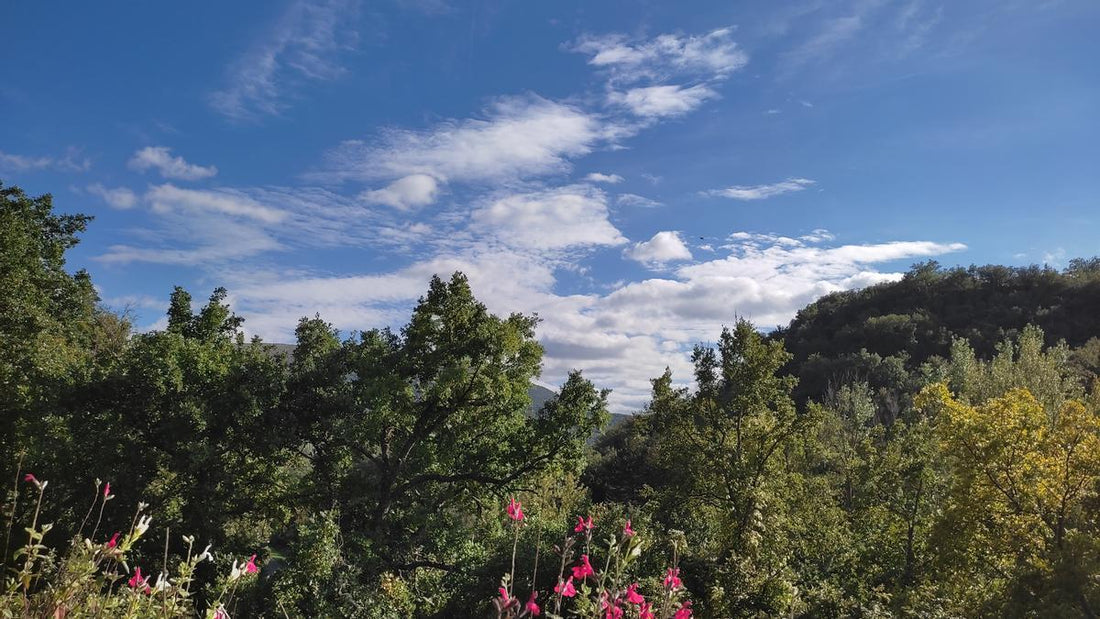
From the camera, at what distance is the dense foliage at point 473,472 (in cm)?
1252

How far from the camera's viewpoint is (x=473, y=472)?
1873 cm

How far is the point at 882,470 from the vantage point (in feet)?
62.0

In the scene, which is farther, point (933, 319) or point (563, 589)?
point (933, 319)

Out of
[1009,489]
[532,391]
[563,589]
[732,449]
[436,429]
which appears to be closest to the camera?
[563,589]

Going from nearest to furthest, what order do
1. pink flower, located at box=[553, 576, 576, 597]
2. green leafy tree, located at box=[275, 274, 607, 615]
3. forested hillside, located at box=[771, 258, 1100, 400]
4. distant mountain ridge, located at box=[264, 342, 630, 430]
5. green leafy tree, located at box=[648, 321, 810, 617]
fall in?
pink flower, located at box=[553, 576, 576, 597]
green leafy tree, located at box=[648, 321, 810, 617]
green leafy tree, located at box=[275, 274, 607, 615]
distant mountain ridge, located at box=[264, 342, 630, 430]
forested hillside, located at box=[771, 258, 1100, 400]

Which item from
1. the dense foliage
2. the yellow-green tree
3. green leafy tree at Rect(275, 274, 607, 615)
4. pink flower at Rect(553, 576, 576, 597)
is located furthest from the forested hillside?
pink flower at Rect(553, 576, 576, 597)

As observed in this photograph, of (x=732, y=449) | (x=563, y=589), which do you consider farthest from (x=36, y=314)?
(x=563, y=589)

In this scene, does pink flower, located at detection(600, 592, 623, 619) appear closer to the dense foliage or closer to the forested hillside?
the dense foliage

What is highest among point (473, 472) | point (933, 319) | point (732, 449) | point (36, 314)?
point (933, 319)

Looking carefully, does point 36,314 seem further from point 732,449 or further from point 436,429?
point 732,449

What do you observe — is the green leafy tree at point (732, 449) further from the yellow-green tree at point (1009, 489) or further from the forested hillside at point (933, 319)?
the forested hillside at point (933, 319)

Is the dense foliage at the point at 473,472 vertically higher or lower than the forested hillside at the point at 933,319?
lower

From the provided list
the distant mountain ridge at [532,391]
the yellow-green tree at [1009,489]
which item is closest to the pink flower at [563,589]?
the yellow-green tree at [1009,489]

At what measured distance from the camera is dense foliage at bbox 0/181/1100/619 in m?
12.5
